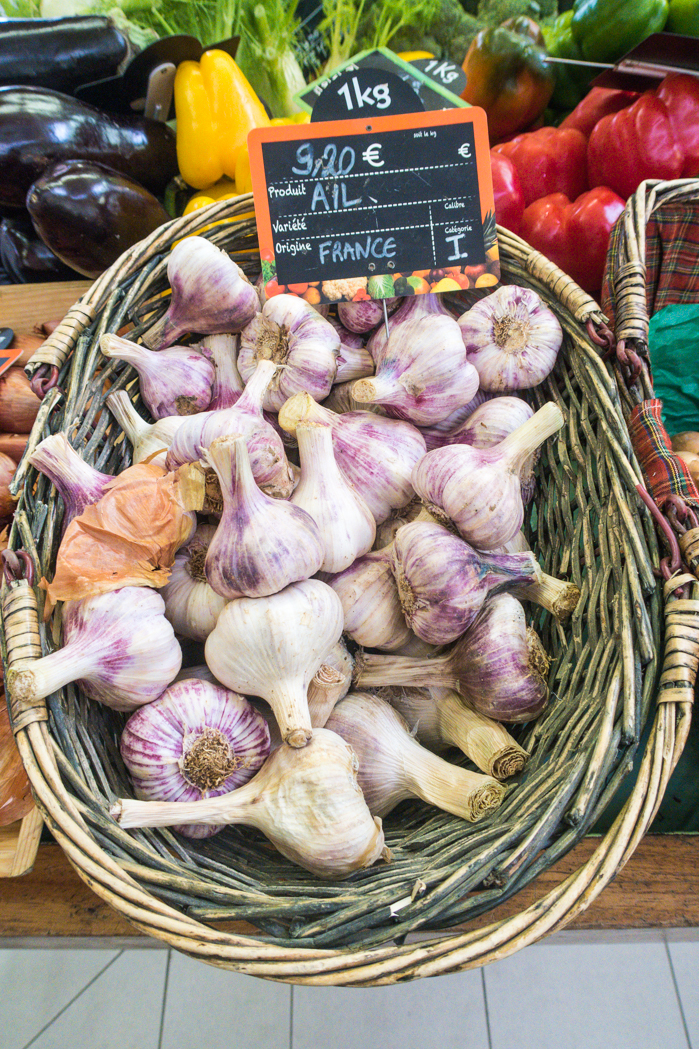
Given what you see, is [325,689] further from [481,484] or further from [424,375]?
[424,375]

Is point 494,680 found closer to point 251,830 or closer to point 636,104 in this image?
point 251,830

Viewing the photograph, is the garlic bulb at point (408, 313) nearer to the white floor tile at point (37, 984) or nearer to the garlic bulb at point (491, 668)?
the garlic bulb at point (491, 668)

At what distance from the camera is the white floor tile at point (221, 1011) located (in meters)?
1.18

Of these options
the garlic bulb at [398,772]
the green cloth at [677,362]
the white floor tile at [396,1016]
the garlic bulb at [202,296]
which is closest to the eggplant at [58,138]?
the garlic bulb at [202,296]

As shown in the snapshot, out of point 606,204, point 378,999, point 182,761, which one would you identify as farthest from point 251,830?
point 606,204

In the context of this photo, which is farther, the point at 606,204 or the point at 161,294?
the point at 606,204

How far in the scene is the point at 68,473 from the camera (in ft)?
2.53

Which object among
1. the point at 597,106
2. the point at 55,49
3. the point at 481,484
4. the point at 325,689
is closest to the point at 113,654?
the point at 325,689

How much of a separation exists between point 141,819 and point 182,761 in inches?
2.7

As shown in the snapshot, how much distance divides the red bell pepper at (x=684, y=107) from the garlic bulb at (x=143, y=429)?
42.4 inches

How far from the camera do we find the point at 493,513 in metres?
0.75

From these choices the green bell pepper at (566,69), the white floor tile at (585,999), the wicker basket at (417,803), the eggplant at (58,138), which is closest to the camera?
the wicker basket at (417,803)

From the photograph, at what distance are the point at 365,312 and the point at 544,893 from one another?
0.82 metres

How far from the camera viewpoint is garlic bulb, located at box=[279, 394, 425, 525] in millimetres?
825
